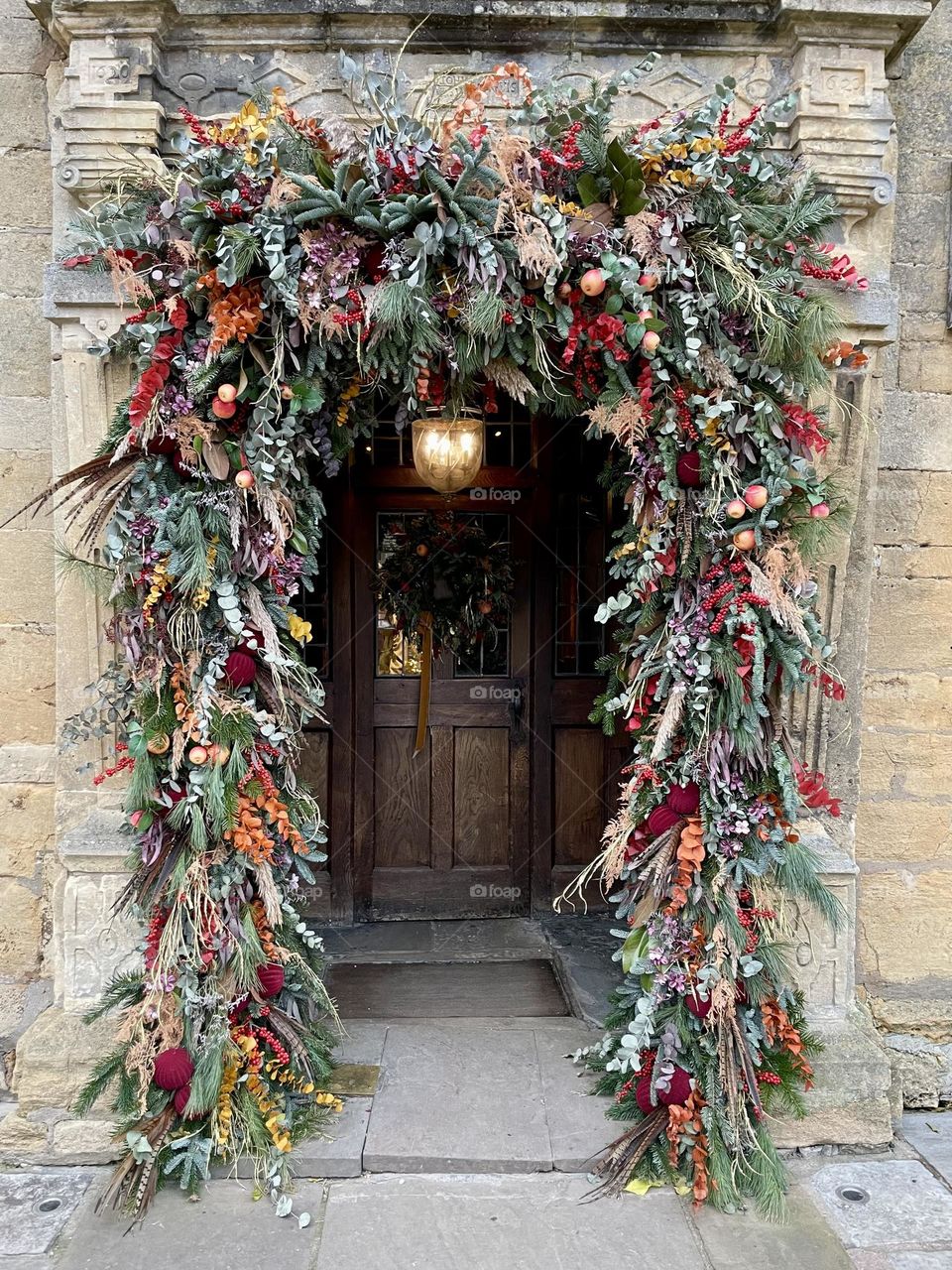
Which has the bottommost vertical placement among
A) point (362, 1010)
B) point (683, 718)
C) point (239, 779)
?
point (362, 1010)

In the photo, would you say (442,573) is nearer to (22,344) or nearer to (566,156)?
(22,344)

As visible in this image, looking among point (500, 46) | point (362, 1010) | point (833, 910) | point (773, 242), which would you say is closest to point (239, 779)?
point (362, 1010)

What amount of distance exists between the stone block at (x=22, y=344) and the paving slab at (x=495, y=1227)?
2.89 metres

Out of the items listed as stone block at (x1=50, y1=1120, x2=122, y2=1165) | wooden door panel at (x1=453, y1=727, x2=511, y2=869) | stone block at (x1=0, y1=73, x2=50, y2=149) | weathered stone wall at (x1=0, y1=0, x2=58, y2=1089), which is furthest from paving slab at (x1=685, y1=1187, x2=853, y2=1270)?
stone block at (x1=0, y1=73, x2=50, y2=149)

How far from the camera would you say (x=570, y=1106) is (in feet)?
9.91

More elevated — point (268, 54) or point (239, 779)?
point (268, 54)

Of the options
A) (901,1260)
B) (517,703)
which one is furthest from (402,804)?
(901,1260)

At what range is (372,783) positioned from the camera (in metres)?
4.58

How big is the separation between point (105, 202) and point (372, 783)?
109 inches

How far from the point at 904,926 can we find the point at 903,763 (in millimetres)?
618

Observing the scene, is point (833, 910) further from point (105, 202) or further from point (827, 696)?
point (105, 202)

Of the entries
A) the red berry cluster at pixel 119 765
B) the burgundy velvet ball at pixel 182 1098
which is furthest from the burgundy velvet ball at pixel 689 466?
the burgundy velvet ball at pixel 182 1098

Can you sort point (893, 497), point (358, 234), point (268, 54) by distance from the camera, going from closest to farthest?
1. point (358, 234)
2. point (268, 54)
3. point (893, 497)

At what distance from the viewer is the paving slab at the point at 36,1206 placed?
2.57 metres
